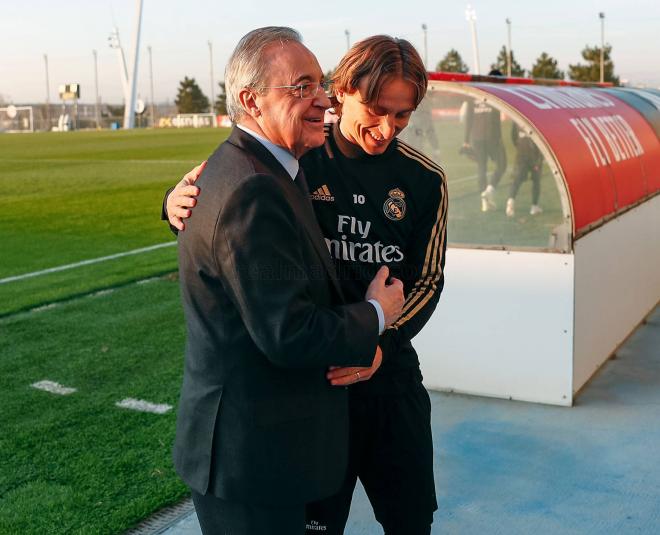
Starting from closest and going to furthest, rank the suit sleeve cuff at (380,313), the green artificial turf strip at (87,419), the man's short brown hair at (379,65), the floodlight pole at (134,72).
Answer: the suit sleeve cuff at (380,313) < the man's short brown hair at (379,65) < the green artificial turf strip at (87,419) < the floodlight pole at (134,72)

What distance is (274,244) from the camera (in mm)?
1781

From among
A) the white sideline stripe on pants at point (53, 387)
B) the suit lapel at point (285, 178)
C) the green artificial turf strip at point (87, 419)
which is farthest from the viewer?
the white sideline stripe on pants at point (53, 387)

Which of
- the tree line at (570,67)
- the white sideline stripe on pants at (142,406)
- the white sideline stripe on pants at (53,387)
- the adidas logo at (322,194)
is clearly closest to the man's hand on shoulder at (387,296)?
the adidas logo at (322,194)

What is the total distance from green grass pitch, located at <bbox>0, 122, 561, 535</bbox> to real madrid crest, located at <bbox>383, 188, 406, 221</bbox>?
6.50 ft

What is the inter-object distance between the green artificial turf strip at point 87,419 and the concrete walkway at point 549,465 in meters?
0.43

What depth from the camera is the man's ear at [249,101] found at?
1903mm

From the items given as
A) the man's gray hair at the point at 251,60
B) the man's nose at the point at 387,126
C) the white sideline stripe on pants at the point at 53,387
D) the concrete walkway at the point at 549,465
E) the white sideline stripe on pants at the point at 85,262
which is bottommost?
the concrete walkway at the point at 549,465

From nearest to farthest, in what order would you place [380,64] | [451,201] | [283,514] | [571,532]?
[283,514], [380,64], [571,532], [451,201]

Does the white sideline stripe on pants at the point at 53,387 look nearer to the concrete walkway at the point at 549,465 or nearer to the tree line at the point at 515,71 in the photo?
the concrete walkway at the point at 549,465

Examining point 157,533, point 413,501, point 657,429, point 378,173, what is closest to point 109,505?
point 157,533

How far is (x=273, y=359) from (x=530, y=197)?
3735 millimetres

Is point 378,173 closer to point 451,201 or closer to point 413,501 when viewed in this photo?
point 413,501

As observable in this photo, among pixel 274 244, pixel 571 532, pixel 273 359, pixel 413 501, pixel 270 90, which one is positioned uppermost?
pixel 270 90

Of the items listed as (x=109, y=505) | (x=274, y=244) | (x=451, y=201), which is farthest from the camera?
(x=451, y=201)
